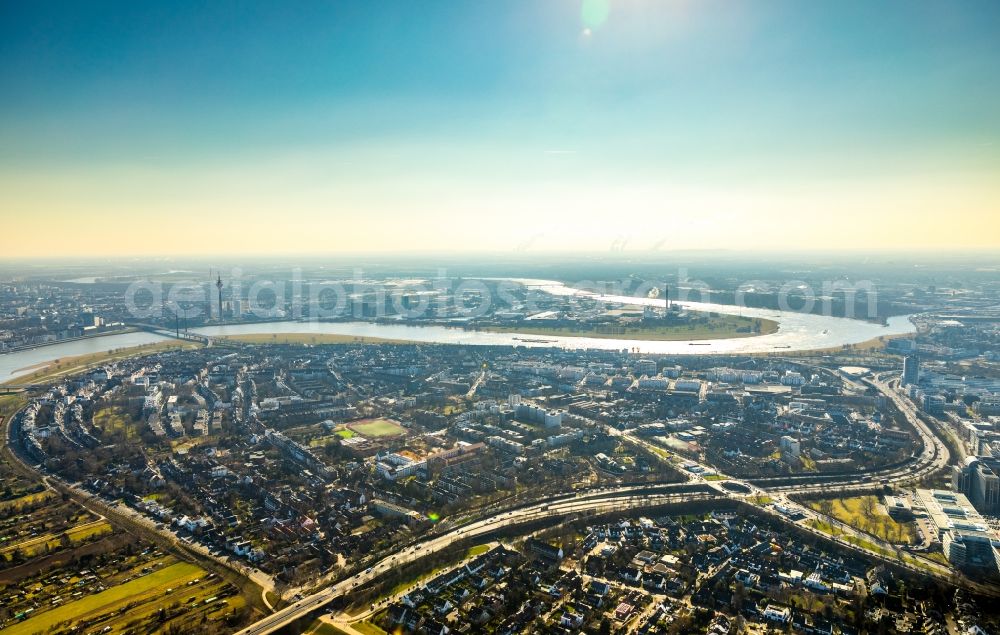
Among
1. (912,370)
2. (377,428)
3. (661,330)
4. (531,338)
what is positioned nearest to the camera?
(377,428)

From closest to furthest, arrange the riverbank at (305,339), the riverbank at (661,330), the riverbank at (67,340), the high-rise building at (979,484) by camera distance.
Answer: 1. the high-rise building at (979,484)
2. the riverbank at (67,340)
3. the riverbank at (305,339)
4. the riverbank at (661,330)

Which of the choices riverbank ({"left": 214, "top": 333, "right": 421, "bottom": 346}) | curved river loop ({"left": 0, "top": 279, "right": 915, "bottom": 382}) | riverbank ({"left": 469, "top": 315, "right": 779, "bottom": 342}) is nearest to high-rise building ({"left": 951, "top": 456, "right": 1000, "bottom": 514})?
curved river loop ({"left": 0, "top": 279, "right": 915, "bottom": 382})

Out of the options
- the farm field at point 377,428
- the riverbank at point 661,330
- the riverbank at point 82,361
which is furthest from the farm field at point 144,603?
the riverbank at point 661,330

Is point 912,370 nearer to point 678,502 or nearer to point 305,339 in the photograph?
point 678,502

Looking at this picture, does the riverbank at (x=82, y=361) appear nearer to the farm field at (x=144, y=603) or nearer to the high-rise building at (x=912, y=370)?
the farm field at (x=144, y=603)

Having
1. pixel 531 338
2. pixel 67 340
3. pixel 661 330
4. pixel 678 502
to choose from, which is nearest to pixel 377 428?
pixel 678 502

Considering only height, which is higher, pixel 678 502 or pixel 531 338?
pixel 531 338

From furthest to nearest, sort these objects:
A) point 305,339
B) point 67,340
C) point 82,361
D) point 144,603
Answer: point 67,340, point 305,339, point 82,361, point 144,603

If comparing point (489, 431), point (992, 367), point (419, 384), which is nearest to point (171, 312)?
point (419, 384)

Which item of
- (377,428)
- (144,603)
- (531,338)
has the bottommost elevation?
(144,603)
